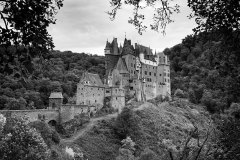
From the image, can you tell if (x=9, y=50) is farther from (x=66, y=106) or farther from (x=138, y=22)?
(x=66, y=106)

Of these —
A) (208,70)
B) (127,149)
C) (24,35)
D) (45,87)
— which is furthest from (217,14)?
(208,70)

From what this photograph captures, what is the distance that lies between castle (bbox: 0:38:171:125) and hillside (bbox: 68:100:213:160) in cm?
318

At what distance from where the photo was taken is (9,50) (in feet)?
16.2

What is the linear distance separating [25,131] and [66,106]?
18650 millimetres

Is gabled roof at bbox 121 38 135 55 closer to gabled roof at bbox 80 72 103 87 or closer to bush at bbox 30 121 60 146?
gabled roof at bbox 80 72 103 87

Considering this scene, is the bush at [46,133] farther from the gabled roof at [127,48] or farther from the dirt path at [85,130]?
the gabled roof at [127,48]

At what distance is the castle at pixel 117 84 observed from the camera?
38.7 metres

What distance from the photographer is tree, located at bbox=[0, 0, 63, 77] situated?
5.04 metres

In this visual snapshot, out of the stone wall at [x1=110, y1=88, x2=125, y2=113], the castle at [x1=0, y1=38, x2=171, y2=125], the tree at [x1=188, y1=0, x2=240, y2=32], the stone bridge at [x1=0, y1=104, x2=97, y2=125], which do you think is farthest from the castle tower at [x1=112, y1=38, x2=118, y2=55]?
the tree at [x1=188, y1=0, x2=240, y2=32]

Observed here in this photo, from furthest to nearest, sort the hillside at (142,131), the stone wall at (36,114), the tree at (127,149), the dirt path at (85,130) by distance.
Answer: the hillside at (142,131)
the dirt path at (85,130)
the tree at (127,149)
the stone wall at (36,114)

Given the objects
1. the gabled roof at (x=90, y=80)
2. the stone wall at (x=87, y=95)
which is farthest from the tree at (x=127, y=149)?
the gabled roof at (x=90, y=80)

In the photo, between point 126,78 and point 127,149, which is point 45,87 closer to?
point 126,78

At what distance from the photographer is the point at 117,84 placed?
46.6 m

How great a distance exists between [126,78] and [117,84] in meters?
3.54
